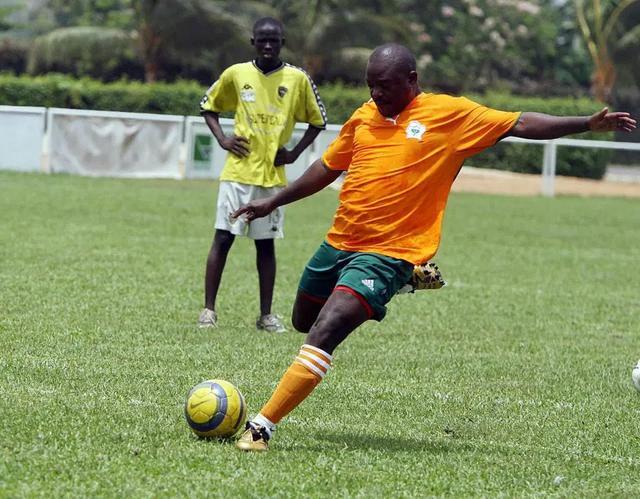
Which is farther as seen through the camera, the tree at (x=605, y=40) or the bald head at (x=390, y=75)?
the tree at (x=605, y=40)

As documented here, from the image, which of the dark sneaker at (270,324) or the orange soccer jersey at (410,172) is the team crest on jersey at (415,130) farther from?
the dark sneaker at (270,324)

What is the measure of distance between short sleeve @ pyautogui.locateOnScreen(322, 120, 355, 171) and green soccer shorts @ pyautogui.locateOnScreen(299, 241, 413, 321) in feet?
1.41

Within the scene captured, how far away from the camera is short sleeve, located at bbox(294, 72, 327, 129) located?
946 cm

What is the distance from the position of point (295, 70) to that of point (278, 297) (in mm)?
2582

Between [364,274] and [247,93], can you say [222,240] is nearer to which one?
[247,93]

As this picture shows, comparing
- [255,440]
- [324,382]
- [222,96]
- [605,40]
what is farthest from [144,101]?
[255,440]

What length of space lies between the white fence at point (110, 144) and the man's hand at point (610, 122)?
1807cm

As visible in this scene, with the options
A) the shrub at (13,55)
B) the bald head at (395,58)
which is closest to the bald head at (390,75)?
the bald head at (395,58)

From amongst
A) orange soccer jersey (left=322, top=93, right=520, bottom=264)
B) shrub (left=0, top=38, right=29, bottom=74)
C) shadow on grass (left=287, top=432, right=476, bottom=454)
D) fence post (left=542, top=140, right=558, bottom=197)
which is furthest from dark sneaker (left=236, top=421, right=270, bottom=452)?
shrub (left=0, top=38, right=29, bottom=74)

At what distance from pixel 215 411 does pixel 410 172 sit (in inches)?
57.3

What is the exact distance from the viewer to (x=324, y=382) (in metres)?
7.43

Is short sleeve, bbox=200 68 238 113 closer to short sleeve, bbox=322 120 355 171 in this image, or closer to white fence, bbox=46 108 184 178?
short sleeve, bbox=322 120 355 171

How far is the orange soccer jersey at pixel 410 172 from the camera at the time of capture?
6.03 metres

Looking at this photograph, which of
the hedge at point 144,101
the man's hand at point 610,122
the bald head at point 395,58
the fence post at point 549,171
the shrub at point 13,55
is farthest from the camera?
the shrub at point 13,55
